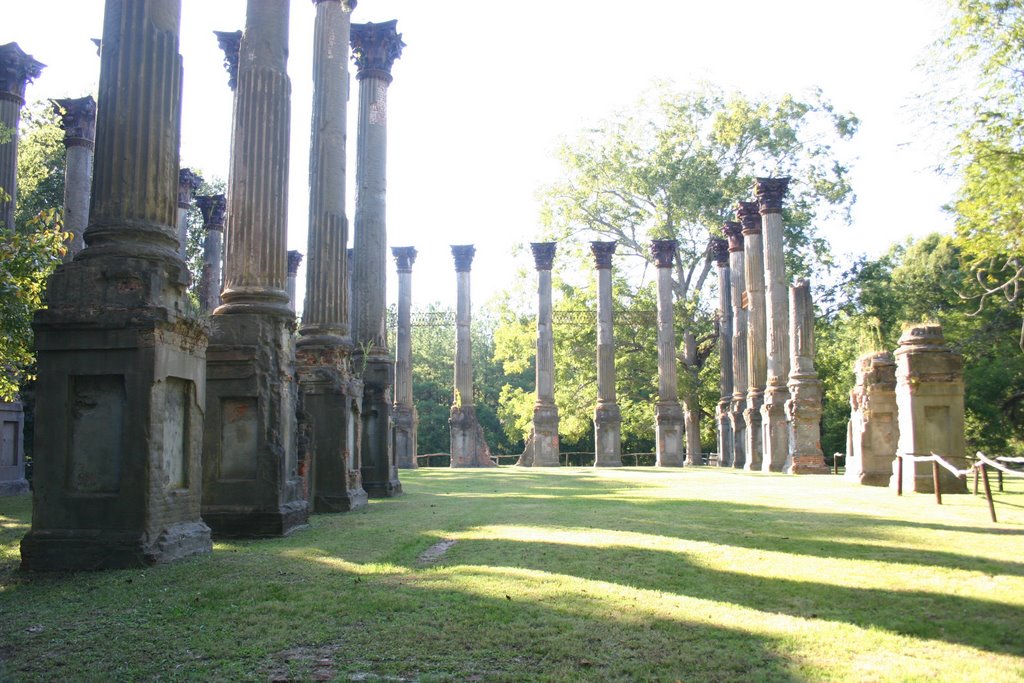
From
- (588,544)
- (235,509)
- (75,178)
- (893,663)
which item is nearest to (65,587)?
(235,509)

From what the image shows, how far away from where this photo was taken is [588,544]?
8.13 m

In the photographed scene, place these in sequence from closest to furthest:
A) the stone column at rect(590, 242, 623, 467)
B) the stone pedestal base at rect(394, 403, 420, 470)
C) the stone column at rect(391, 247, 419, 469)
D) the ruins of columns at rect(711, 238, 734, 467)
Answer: the stone pedestal base at rect(394, 403, 420, 470)
the stone column at rect(391, 247, 419, 469)
the ruins of columns at rect(711, 238, 734, 467)
the stone column at rect(590, 242, 623, 467)

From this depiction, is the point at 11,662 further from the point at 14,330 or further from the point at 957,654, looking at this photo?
the point at 14,330

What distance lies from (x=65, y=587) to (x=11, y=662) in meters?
2.06

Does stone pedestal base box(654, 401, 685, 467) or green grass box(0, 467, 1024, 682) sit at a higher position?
stone pedestal base box(654, 401, 685, 467)

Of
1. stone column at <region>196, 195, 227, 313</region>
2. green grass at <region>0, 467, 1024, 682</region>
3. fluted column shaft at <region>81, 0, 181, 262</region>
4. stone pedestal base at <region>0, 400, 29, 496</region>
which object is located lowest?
green grass at <region>0, 467, 1024, 682</region>

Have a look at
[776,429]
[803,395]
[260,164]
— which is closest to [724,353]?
[776,429]

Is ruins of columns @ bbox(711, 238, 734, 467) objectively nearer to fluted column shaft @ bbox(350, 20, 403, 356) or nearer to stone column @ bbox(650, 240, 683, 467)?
stone column @ bbox(650, 240, 683, 467)

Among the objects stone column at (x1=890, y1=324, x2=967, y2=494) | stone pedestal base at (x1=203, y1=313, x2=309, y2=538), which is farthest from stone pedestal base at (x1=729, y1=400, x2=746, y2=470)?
stone pedestal base at (x1=203, y1=313, x2=309, y2=538)

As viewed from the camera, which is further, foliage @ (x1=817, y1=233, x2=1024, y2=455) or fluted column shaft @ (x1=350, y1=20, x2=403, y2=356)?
foliage @ (x1=817, y1=233, x2=1024, y2=455)

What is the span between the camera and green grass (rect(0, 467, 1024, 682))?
4.18 metres

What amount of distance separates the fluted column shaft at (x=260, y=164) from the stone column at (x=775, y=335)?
812 inches

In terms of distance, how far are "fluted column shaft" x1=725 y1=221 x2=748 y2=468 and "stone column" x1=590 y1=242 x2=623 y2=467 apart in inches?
188

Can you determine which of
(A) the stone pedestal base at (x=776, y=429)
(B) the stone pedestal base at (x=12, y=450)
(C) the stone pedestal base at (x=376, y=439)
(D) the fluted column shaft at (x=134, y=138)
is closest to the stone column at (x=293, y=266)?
(B) the stone pedestal base at (x=12, y=450)
